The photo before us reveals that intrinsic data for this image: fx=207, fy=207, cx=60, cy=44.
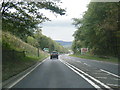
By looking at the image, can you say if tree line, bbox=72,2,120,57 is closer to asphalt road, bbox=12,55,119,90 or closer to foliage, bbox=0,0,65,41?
foliage, bbox=0,0,65,41

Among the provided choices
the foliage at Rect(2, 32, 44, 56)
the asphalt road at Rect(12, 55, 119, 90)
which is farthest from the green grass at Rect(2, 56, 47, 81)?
the foliage at Rect(2, 32, 44, 56)

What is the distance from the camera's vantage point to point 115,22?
3253 cm

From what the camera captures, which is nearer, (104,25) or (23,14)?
(23,14)

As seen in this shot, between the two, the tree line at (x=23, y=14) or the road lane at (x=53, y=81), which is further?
the tree line at (x=23, y=14)

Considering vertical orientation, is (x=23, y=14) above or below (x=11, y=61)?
above

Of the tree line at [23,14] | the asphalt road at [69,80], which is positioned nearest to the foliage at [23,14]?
the tree line at [23,14]

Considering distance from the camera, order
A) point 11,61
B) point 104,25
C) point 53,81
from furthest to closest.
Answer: point 104,25 < point 11,61 < point 53,81

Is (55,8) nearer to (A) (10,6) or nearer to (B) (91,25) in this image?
(A) (10,6)

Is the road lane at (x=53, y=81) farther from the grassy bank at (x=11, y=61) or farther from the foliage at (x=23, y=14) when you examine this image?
the foliage at (x=23, y=14)

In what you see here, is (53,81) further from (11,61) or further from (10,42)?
(10,42)

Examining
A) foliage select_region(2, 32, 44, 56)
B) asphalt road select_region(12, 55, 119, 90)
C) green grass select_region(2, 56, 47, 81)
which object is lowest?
asphalt road select_region(12, 55, 119, 90)

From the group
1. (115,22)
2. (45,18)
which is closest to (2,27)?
(45,18)

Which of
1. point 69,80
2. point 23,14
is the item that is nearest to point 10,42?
point 23,14

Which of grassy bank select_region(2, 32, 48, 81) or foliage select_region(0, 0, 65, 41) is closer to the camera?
grassy bank select_region(2, 32, 48, 81)
